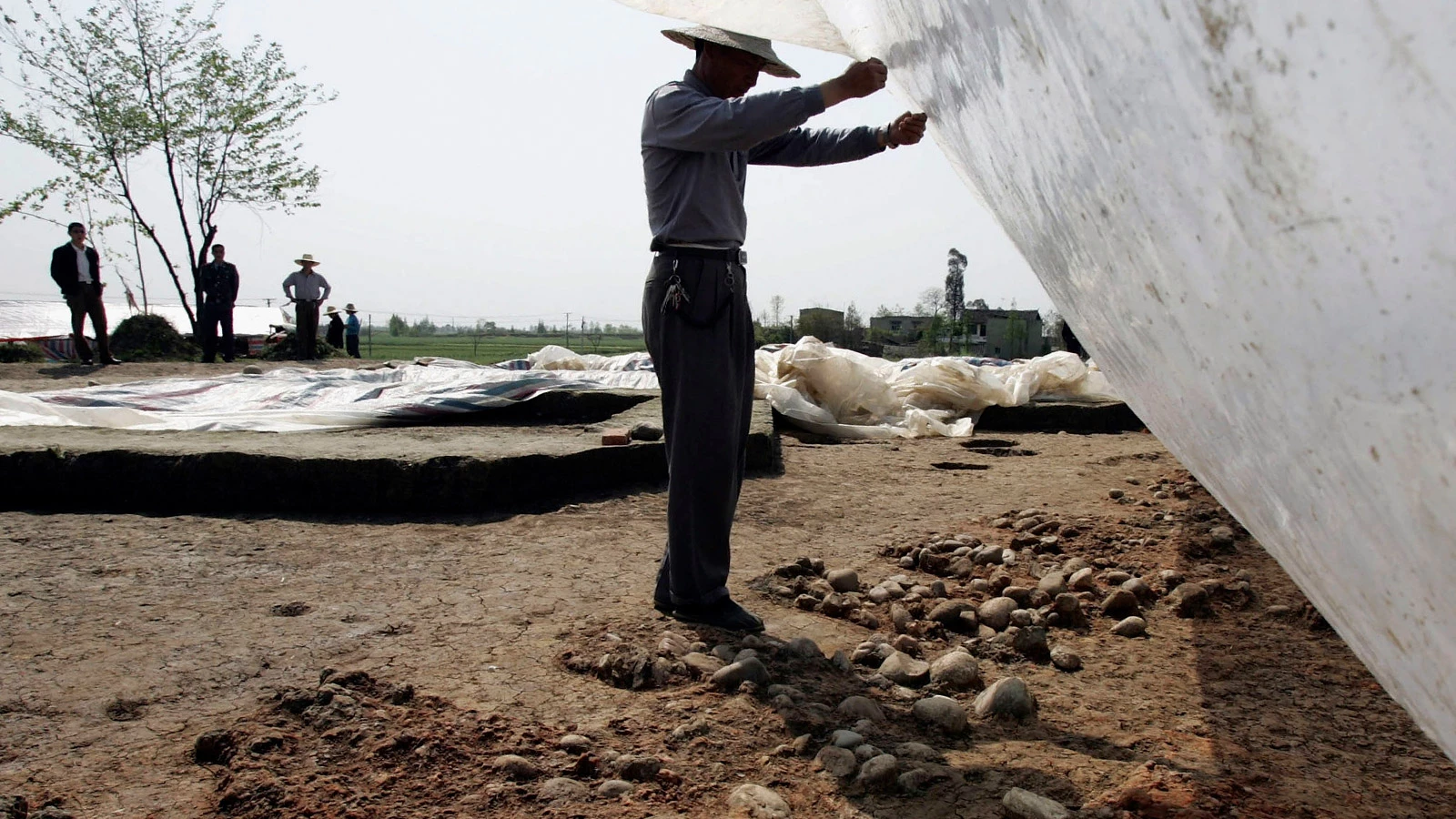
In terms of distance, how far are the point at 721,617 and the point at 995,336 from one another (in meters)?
22.1

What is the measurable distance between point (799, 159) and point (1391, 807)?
1.72m

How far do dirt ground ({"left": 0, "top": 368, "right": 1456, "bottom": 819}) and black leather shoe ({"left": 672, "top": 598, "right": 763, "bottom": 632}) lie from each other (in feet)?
0.16

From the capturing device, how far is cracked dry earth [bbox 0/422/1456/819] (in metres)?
1.42

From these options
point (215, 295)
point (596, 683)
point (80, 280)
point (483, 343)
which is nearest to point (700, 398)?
point (596, 683)

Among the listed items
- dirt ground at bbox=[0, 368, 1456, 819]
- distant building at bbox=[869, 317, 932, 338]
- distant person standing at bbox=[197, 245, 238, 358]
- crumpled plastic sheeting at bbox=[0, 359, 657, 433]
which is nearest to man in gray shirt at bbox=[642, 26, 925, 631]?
dirt ground at bbox=[0, 368, 1456, 819]

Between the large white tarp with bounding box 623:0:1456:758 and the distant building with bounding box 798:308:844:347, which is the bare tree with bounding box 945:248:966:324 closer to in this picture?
the distant building with bounding box 798:308:844:347

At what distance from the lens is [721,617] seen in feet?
7.14

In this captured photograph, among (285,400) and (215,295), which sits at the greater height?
(215,295)

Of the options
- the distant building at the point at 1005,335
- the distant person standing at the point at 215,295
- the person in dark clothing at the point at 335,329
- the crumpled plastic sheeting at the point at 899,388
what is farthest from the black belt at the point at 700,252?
the distant building at the point at 1005,335

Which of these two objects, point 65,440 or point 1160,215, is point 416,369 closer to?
point 65,440

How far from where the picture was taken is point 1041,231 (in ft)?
4.13

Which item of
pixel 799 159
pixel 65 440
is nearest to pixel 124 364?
pixel 65 440

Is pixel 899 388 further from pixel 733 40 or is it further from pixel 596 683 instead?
pixel 596 683

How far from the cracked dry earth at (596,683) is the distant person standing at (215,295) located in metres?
9.37
